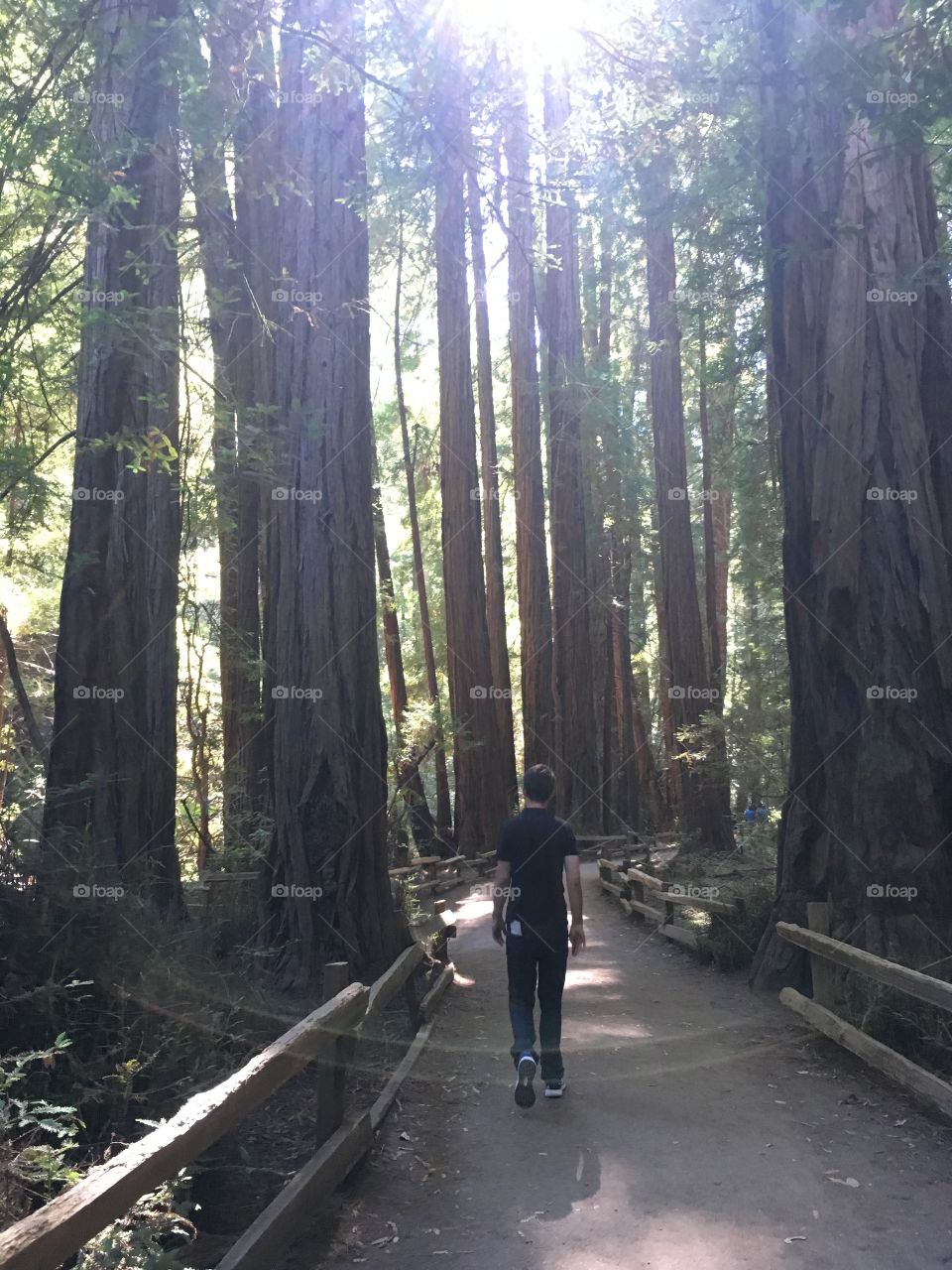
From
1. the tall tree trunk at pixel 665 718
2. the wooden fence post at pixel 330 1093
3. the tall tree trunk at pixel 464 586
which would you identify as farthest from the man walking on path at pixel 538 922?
the tall tree trunk at pixel 665 718

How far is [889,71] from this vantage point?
6.93 metres

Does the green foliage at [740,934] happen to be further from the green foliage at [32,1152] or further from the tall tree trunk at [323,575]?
the green foliage at [32,1152]

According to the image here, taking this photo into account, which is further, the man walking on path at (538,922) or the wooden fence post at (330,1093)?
the man walking on path at (538,922)

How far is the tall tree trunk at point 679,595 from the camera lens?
2050 cm

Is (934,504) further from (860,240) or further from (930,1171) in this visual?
(930,1171)

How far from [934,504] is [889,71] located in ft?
11.2

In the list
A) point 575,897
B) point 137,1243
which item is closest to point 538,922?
point 575,897

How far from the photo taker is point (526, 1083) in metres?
6.48

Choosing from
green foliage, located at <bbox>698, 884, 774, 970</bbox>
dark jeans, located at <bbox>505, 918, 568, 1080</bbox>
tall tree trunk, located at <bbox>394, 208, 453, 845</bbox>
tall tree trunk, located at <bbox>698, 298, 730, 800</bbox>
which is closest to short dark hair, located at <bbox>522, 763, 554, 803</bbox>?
dark jeans, located at <bbox>505, 918, 568, 1080</bbox>

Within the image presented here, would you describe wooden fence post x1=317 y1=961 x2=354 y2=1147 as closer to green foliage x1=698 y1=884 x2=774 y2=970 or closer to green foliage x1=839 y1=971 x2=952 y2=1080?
green foliage x1=839 y1=971 x2=952 y2=1080

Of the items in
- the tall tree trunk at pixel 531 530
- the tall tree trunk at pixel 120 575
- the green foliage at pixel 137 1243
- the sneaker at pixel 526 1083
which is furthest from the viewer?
the tall tree trunk at pixel 531 530

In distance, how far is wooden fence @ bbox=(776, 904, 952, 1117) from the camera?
581 centimetres

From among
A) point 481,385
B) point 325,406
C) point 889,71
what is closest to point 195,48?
point 325,406

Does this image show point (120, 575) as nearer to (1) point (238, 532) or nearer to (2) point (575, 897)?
(2) point (575, 897)
